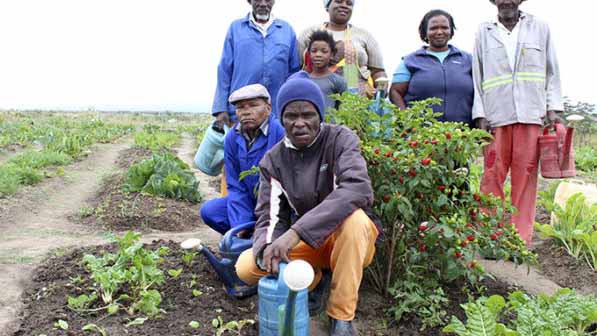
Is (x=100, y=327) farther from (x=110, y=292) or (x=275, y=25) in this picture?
(x=275, y=25)

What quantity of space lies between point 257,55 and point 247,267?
6.46 feet

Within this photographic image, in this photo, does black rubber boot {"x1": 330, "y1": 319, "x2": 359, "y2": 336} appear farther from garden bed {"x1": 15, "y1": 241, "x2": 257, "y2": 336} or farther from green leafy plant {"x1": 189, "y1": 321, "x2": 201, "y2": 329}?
green leafy plant {"x1": 189, "y1": 321, "x2": 201, "y2": 329}

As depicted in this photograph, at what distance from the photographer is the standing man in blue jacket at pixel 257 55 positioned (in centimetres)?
420

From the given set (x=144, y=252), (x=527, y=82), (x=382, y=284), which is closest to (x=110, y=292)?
(x=144, y=252)

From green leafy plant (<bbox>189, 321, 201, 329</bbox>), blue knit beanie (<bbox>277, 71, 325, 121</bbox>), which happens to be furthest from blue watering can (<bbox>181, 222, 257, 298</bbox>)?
blue knit beanie (<bbox>277, 71, 325, 121</bbox>)

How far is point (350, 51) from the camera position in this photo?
4.11 metres

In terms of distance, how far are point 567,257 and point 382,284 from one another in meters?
2.00

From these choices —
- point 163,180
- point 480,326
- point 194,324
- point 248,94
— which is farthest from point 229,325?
point 163,180

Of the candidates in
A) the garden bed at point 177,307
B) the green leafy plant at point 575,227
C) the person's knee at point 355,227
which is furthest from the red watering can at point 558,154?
the person's knee at point 355,227

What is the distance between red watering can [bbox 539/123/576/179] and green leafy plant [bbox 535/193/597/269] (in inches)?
19.0

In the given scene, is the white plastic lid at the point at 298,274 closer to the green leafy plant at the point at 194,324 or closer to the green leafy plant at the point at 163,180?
the green leafy plant at the point at 194,324

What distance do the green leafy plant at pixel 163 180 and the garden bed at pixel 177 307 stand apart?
273 cm

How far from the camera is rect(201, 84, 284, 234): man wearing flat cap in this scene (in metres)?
3.45

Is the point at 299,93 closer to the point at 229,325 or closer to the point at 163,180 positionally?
the point at 229,325
